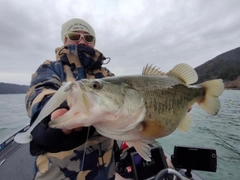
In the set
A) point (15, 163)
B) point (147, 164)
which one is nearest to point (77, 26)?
point (147, 164)

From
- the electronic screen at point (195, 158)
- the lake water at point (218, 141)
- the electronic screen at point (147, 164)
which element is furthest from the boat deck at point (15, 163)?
the electronic screen at point (195, 158)

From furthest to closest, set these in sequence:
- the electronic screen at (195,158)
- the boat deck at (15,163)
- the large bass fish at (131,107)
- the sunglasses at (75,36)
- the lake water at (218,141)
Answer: the lake water at (218,141), the boat deck at (15,163), the electronic screen at (195,158), the sunglasses at (75,36), the large bass fish at (131,107)

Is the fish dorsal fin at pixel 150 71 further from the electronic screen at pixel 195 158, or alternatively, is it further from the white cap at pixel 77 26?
the electronic screen at pixel 195 158

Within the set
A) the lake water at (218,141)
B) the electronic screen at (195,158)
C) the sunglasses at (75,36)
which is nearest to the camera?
the sunglasses at (75,36)

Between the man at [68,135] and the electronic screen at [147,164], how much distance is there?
1.42 m

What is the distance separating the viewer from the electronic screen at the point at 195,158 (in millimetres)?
4125

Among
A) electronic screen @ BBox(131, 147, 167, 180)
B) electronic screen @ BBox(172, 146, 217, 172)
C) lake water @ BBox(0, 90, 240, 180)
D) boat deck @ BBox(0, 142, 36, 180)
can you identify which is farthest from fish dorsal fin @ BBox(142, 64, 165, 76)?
lake water @ BBox(0, 90, 240, 180)

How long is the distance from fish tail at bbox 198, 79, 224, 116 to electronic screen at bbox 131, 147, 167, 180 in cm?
200

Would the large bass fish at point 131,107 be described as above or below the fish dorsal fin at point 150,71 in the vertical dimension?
below

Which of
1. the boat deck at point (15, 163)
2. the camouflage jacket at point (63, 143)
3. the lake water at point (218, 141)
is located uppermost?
the camouflage jacket at point (63, 143)

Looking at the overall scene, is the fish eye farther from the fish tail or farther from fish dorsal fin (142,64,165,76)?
the fish tail

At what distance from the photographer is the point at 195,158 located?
4.23 metres

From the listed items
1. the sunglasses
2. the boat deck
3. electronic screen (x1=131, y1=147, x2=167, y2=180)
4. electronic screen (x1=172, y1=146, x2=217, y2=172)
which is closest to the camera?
the sunglasses

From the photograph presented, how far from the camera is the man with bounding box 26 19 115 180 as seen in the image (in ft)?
4.59
